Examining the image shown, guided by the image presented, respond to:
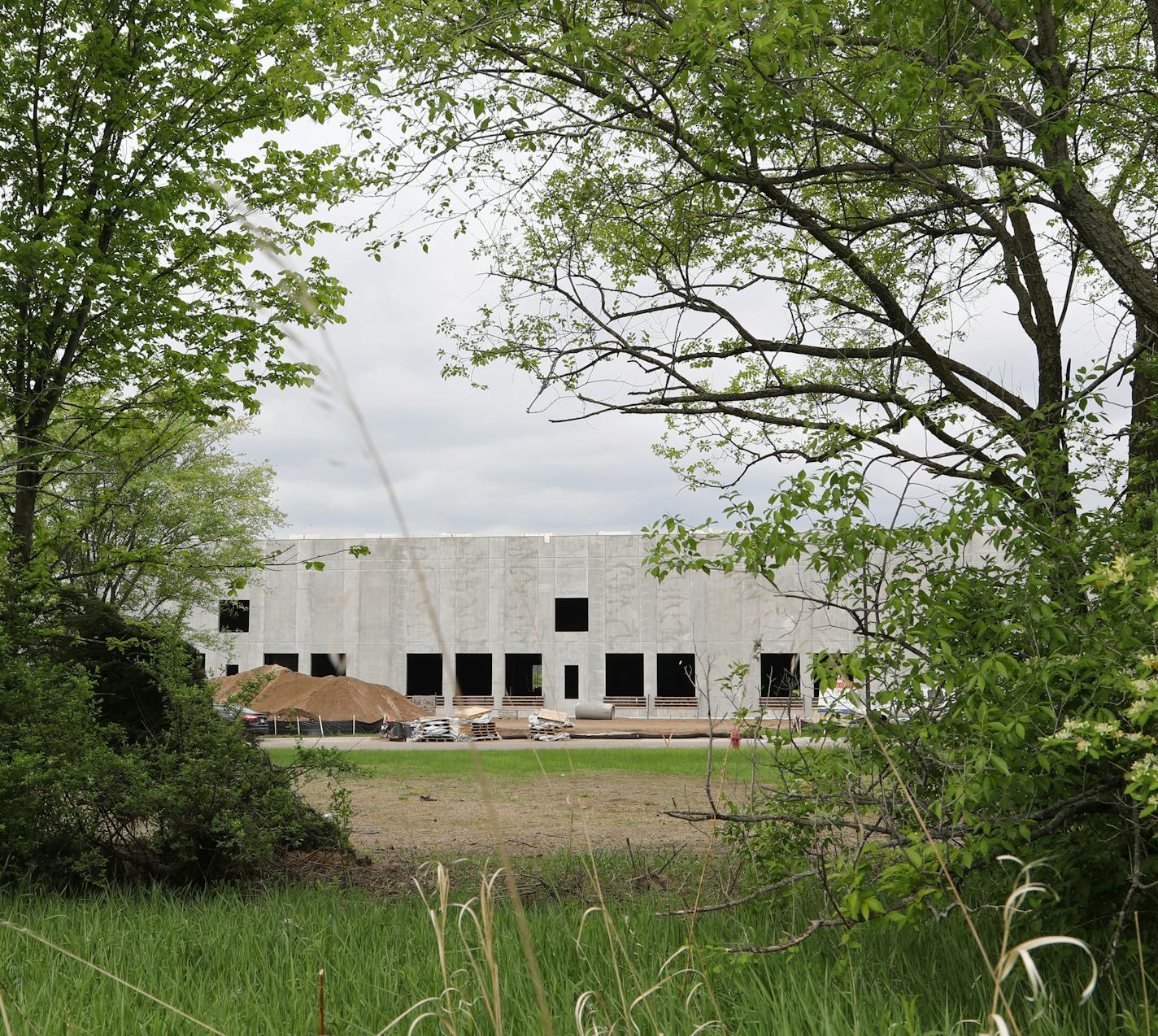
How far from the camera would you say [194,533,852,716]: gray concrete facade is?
41.5 meters

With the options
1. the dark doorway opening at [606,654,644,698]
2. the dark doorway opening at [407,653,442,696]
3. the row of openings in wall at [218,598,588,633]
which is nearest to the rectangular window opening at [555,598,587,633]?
the row of openings in wall at [218,598,588,633]

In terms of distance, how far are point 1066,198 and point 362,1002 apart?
20.1ft

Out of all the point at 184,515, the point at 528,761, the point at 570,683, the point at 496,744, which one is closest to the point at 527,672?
the point at 570,683

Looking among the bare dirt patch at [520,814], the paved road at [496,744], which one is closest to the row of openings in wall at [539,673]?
the paved road at [496,744]

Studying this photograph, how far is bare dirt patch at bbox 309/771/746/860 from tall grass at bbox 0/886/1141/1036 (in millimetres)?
2701

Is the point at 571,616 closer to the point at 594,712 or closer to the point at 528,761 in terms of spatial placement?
the point at 594,712

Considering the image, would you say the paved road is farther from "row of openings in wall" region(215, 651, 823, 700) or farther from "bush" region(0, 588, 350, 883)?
"bush" region(0, 588, 350, 883)

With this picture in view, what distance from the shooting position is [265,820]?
7.91 m

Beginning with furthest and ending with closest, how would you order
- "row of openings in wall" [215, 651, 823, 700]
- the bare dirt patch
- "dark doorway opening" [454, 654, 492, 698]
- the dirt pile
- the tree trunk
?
"dark doorway opening" [454, 654, 492, 698], "row of openings in wall" [215, 651, 823, 700], the dirt pile, the bare dirt patch, the tree trunk

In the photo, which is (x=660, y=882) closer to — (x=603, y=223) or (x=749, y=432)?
(x=749, y=432)

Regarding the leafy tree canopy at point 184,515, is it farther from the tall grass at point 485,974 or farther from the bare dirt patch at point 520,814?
the tall grass at point 485,974

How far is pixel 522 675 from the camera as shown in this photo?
1827 inches

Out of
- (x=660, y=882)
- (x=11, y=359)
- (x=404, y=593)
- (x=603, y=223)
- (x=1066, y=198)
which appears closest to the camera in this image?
(x=1066, y=198)

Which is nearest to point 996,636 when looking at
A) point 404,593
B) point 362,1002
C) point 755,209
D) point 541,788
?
point 362,1002
